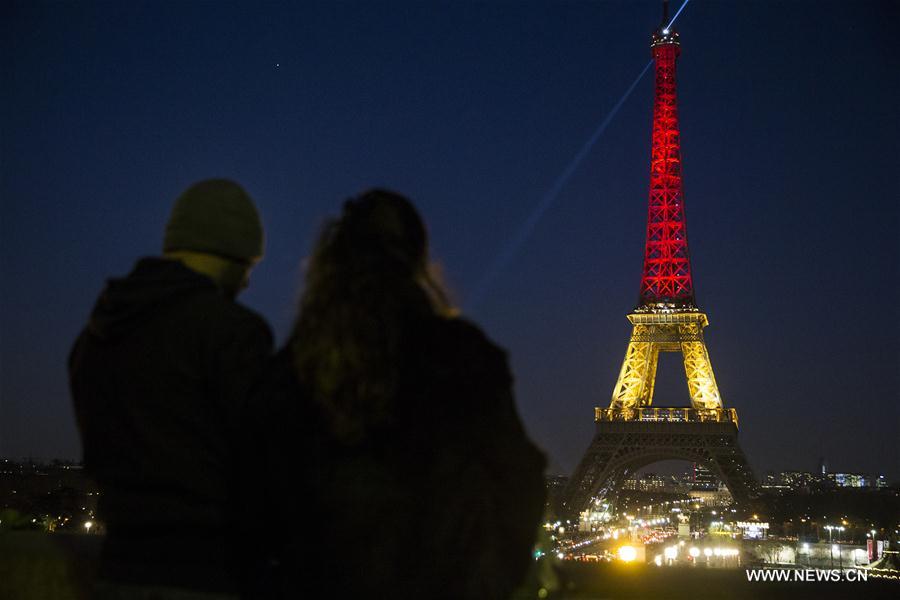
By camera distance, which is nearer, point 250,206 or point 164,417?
point 164,417

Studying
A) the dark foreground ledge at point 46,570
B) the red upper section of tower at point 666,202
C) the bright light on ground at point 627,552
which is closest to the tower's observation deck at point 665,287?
the red upper section of tower at point 666,202

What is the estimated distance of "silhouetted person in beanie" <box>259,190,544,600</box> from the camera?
1938mm

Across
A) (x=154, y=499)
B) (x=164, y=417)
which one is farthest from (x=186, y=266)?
(x=154, y=499)

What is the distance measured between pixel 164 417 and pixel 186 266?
0.45 metres

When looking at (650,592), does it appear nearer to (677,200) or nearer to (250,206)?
(250,206)

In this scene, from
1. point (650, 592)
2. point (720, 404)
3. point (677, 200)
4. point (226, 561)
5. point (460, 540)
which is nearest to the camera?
point (460, 540)

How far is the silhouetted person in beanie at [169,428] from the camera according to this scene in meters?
2.27

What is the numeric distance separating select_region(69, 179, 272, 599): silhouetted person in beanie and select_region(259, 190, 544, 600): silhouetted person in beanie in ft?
0.94

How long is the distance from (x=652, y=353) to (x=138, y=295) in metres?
44.4

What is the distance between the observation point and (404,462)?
1946 millimetres

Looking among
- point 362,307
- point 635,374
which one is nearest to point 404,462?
point 362,307

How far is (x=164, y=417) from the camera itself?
7.56ft

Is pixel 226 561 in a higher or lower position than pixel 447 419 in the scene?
lower

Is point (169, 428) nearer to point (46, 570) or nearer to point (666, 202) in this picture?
point (46, 570)
